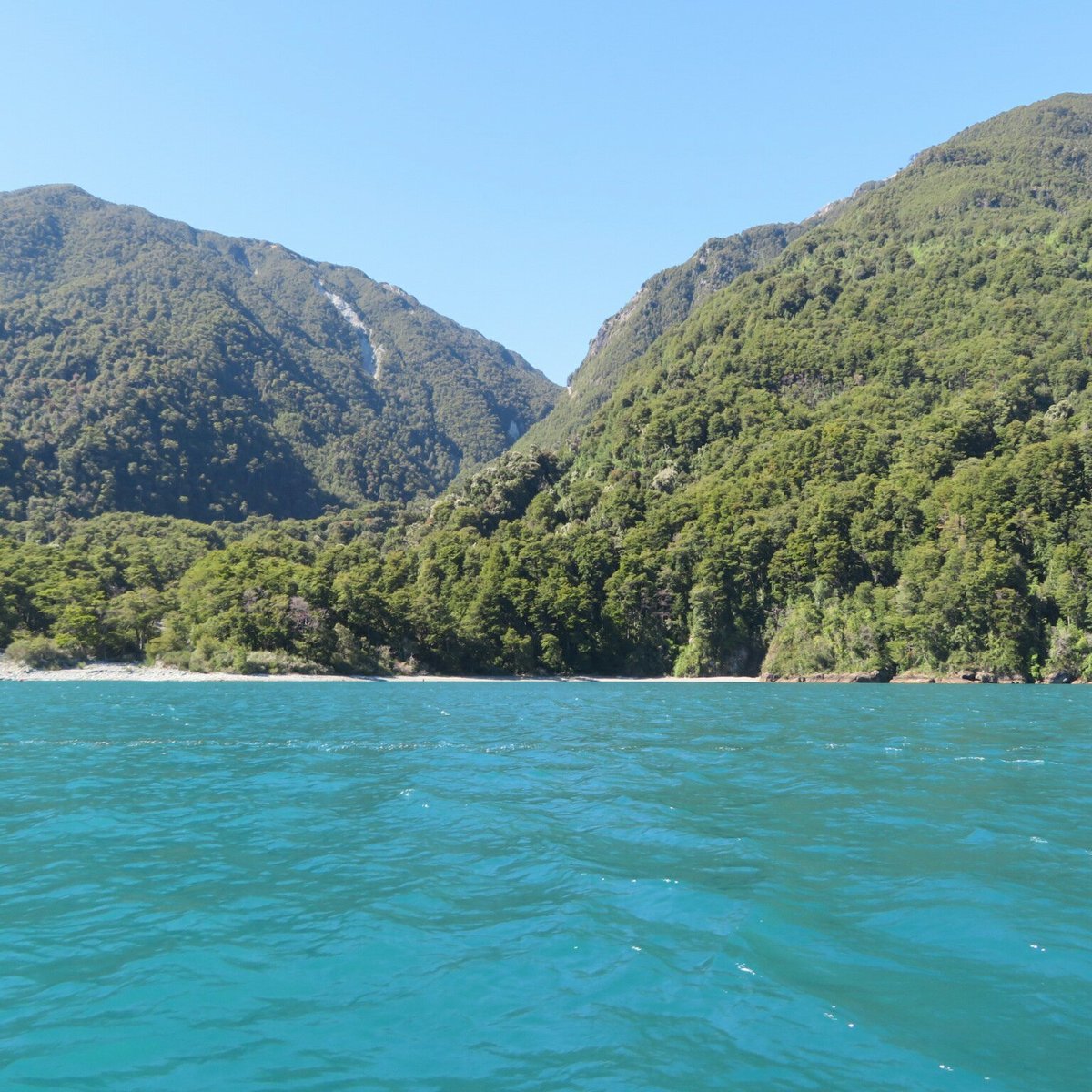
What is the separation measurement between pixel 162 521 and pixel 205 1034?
18851 cm

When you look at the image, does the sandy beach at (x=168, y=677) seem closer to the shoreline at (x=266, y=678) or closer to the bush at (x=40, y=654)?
the shoreline at (x=266, y=678)

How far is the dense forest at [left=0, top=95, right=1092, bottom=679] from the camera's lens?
93.6m

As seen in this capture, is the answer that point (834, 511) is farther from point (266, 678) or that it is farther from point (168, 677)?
point (168, 677)

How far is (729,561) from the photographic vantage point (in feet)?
370

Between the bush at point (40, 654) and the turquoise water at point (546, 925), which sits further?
the bush at point (40, 654)

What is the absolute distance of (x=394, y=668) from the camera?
4144 inches

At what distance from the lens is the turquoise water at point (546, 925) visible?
8.67 m

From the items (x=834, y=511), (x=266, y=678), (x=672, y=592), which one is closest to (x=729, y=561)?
(x=672, y=592)

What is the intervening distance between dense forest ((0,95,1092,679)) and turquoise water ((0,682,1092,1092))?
71563 mm

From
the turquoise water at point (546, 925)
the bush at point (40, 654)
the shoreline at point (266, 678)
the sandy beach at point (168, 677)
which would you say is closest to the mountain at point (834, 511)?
the shoreline at point (266, 678)

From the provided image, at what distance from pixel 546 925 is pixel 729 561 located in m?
103

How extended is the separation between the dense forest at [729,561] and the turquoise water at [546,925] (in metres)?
71.6

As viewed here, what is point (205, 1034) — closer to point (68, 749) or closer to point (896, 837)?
point (896, 837)

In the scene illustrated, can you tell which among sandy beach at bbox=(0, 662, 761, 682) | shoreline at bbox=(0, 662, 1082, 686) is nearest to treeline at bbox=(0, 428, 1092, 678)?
shoreline at bbox=(0, 662, 1082, 686)
